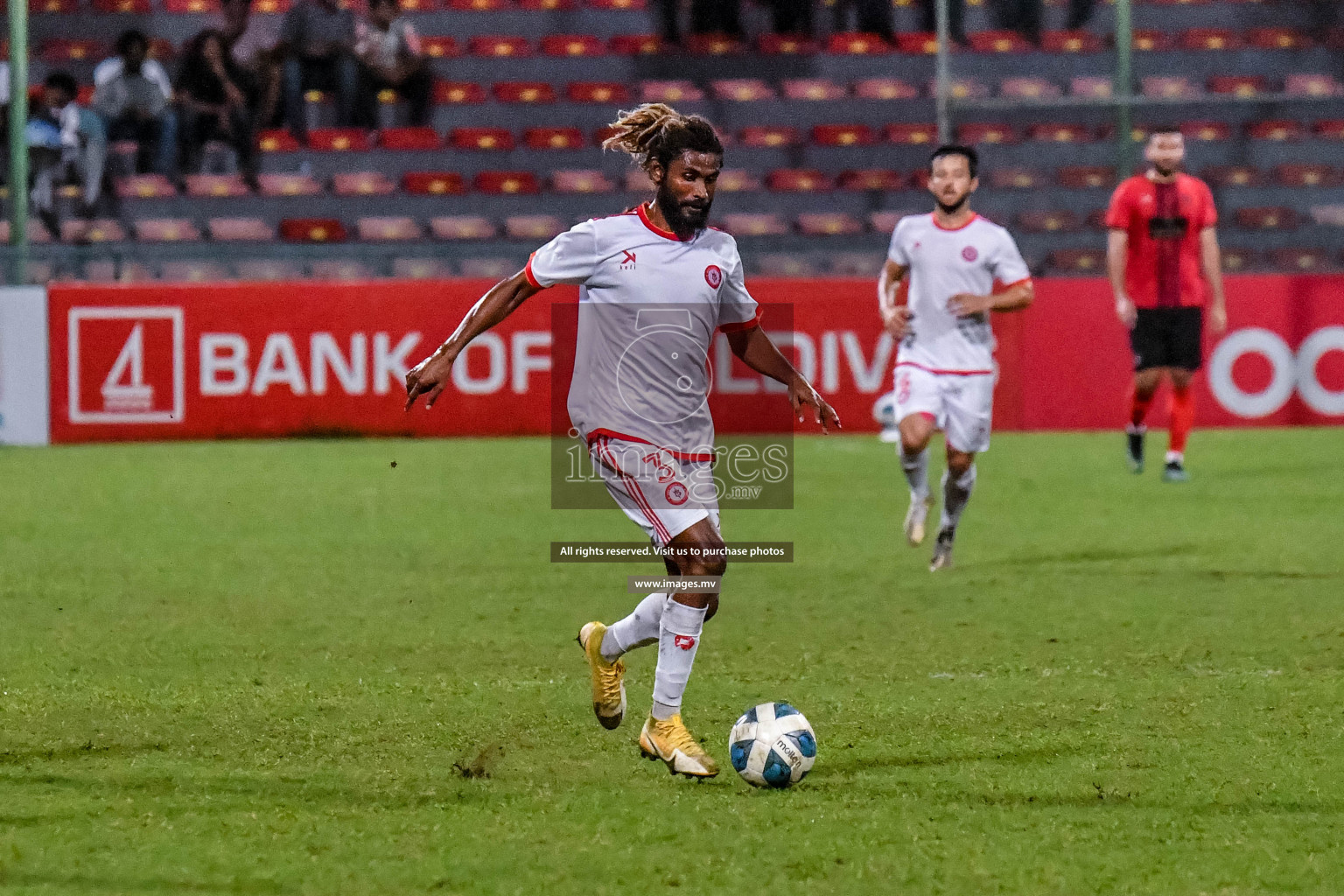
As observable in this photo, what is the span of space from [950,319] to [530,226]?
1029 centimetres

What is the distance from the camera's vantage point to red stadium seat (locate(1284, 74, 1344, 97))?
19.5m

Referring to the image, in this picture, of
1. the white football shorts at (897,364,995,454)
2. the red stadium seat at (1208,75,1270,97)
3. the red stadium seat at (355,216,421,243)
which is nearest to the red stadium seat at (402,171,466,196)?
the red stadium seat at (355,216,421,243)

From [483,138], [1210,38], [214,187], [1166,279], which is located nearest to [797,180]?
[483,138]

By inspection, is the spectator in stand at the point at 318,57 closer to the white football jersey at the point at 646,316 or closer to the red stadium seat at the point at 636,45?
the red stadium seat at the point at 636,45

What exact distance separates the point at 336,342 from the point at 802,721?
1195 centimetres

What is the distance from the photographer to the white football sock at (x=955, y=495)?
927 centimetres

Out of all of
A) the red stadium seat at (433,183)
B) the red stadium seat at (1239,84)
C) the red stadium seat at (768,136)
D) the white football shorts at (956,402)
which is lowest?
the white football shorts at (956,402)

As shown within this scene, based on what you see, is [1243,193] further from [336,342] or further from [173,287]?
[173,287]

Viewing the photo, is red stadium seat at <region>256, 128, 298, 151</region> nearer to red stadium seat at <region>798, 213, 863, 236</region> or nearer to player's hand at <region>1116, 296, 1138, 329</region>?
red stadium seat at <region>798, 213, 863, 236</region>

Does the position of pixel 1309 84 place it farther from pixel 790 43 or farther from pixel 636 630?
pixel 636 630

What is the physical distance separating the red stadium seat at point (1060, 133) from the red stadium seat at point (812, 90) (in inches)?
91.4

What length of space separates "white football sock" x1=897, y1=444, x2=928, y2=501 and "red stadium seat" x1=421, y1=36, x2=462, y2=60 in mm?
12071

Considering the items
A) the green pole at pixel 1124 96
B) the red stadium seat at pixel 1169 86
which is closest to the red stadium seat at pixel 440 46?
the red stadium seat at pixel 1169 86

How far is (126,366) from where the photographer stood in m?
16.3
